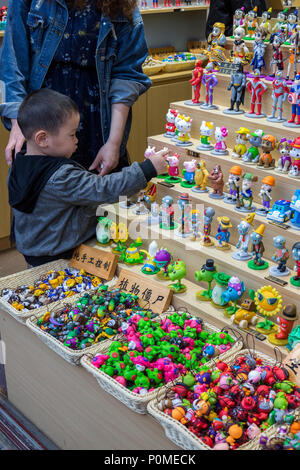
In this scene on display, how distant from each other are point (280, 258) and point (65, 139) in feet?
2.91

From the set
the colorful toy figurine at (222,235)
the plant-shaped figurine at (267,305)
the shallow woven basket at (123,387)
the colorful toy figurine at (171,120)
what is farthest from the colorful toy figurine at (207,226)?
the colorful toy figurine at (171,120)

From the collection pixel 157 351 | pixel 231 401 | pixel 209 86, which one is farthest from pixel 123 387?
pixel 209 86

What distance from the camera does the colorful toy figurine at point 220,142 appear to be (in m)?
2.35

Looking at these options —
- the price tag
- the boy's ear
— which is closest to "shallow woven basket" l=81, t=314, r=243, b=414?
the price tag

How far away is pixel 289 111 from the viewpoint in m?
2.34

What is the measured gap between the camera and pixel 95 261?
2232mm

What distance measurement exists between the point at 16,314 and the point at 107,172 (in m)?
0.66

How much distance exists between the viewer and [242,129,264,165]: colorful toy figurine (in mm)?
2227

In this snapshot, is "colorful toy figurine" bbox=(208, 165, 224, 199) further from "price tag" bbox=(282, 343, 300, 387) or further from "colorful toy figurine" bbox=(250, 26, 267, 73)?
"price tag" bbox=(282, 343, 300, 387)

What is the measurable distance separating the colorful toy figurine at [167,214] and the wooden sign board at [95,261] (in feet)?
0.80

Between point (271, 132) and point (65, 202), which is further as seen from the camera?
point (271, 132)
